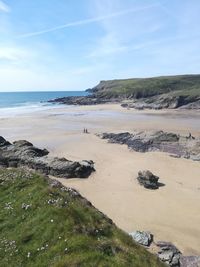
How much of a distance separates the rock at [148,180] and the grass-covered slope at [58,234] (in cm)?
1305

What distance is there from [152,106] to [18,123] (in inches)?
2011

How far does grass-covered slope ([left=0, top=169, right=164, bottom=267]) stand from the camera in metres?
12.9

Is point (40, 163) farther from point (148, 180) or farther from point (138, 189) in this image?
point (148, 180)

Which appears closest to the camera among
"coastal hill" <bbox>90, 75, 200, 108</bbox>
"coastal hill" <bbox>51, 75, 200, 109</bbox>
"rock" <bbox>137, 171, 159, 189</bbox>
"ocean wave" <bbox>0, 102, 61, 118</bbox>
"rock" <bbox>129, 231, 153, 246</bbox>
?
"rock" <bbox>129, 231, 153, 246</bbox>

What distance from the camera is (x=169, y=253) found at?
18.4 meters

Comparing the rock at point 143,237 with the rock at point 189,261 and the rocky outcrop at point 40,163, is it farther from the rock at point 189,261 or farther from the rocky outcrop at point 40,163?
the rocky outcrop at point 40,163

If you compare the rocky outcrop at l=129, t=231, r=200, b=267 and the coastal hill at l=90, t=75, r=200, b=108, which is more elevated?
the rocky outcrop at l=129, t=231, r=200, b=267

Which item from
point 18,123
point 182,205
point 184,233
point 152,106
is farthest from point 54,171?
point 152,106

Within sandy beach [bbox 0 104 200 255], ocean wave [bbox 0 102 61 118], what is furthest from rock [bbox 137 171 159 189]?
ocean wave [bbox 0 102 61 118]

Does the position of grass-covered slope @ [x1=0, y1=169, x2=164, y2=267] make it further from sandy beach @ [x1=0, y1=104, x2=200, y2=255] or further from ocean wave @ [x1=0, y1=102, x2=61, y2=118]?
ocean wave @ [x1=0, y1=102, x2=61, y2=118]

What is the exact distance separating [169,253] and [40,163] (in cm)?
1930

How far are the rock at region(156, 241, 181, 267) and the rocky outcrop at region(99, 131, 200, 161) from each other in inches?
860

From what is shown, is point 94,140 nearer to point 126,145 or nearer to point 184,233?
point 126,145

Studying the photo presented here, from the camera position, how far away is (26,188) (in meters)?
18.8
